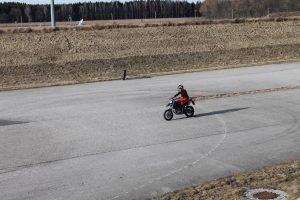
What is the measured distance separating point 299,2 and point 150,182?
100m

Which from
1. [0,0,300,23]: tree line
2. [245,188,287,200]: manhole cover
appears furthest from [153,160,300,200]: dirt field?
[0,0,300,23]: tree line

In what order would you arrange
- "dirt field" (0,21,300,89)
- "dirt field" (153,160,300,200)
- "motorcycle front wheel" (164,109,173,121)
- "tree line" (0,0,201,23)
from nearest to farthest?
1. "dirt field" (153,160,300,200)
2. "motorcycle front wheel" (164,109,173,121)
3. "dirt field" (0,21,300,89)
4. "tree line" (0,0,201,23)

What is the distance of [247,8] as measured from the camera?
110m

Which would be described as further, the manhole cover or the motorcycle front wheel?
the motorcycle front wheel

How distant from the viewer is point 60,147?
18.4 meters

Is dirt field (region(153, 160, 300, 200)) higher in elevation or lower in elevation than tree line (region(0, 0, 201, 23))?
lower

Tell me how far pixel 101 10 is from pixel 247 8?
3185 cm

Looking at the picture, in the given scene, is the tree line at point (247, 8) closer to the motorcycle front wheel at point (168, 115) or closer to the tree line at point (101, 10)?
the tree line at point (101, 10)

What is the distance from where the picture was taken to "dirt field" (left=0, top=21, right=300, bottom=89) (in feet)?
137

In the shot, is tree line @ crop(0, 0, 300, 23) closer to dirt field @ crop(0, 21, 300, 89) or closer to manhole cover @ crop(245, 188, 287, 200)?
dirt field @ crop(0, 21, 300, 89)

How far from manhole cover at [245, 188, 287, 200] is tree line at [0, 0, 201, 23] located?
267 ft

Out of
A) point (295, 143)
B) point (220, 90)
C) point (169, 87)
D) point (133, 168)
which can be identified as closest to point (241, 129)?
point (295, 143)

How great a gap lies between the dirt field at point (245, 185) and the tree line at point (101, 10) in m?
80.1

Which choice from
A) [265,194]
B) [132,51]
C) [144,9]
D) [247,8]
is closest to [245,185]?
[265,194]
